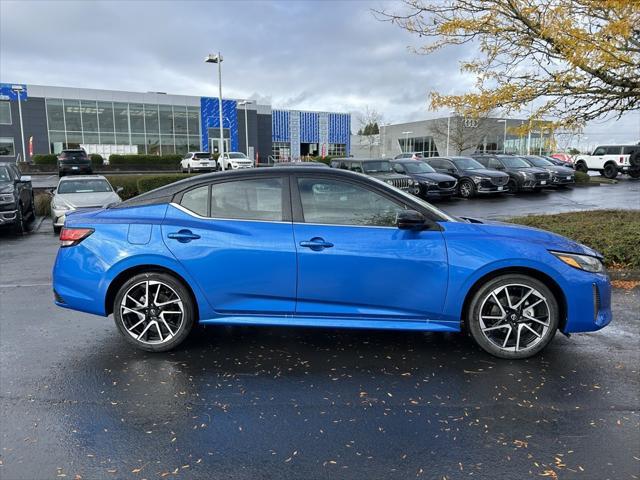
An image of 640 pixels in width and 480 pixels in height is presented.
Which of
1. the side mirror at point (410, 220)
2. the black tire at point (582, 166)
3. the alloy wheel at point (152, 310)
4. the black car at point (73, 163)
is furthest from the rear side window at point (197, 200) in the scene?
the black tire at point (582, 166)

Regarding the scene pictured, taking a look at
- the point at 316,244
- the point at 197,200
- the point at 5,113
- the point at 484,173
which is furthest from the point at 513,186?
the point at 5,113

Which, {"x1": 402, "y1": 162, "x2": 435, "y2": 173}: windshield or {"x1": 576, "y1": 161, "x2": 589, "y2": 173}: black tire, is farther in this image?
{"x1": 576, "y1": 161, "x2": 589, "y2": 173}: black tire

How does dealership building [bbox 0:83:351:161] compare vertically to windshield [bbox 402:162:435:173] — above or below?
above

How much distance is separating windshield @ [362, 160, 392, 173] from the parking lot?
1346 centimetres

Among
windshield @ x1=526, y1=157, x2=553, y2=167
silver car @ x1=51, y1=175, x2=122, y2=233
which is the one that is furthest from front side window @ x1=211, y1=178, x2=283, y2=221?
windshield @ x1=526, y1=157, x2=553, y2=167

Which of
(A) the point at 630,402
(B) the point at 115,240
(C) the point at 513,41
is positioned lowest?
(A) the point at 630,402

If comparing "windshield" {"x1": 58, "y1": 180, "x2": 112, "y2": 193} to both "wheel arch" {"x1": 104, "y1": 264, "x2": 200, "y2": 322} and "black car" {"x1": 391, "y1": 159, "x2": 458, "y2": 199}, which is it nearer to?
"wheel arch" {"x1": 104, "y1": 264, "x2": 200, "y2": 322}

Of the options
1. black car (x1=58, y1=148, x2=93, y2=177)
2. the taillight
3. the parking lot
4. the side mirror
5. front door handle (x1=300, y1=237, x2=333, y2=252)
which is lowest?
the parking lot

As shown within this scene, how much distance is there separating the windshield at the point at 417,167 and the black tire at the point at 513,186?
4247 millimetres

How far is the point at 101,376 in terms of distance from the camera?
395 centimetres

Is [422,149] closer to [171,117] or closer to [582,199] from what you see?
[171,117]

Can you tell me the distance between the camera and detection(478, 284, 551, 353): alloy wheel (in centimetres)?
410

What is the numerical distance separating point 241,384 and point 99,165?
136 ft

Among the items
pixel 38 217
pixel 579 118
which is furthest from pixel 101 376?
pixel 38 217
